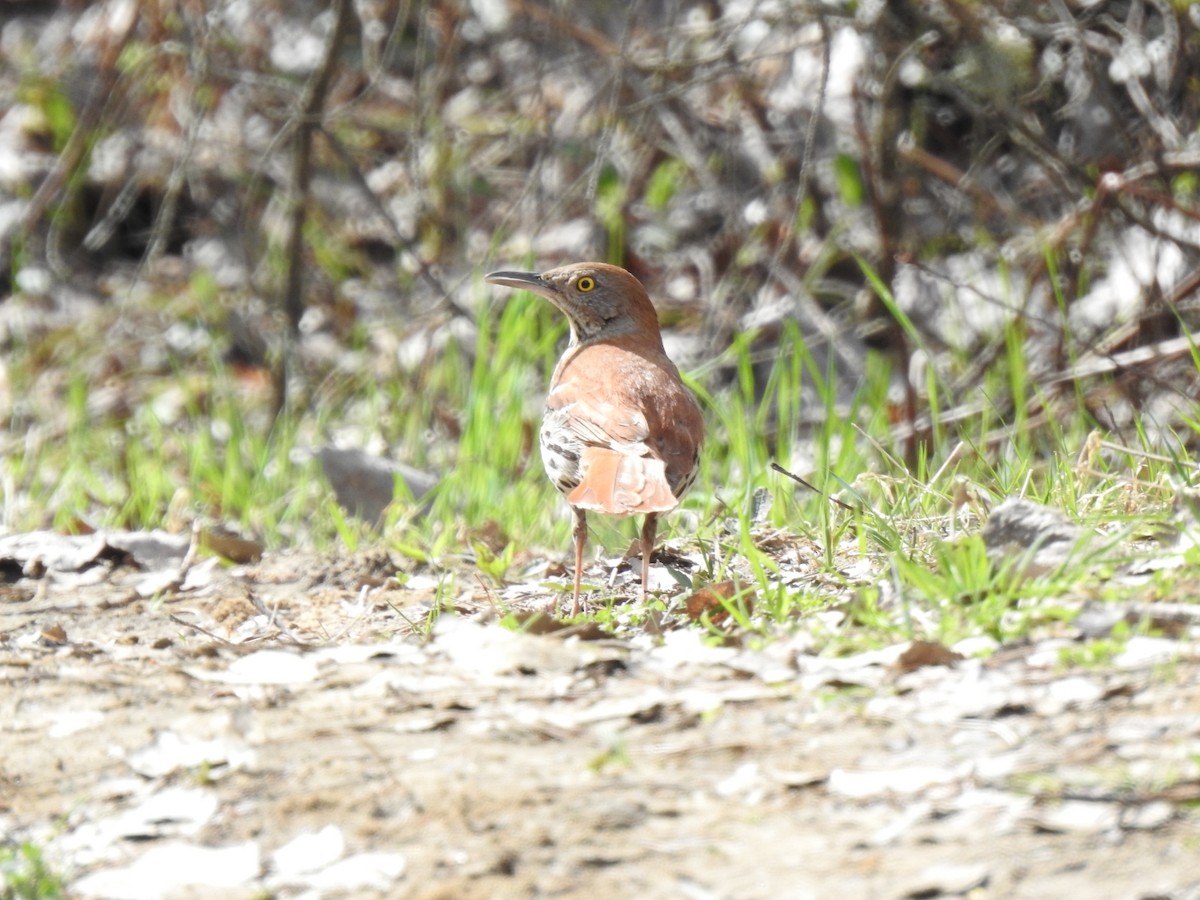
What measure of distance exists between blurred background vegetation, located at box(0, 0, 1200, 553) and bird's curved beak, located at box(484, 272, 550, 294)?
0.77 metres

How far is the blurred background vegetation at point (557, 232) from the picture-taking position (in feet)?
22.2

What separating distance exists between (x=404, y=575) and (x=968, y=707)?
231 cm

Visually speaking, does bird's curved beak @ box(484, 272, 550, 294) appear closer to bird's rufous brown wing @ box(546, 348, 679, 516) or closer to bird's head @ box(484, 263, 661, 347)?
bird's head @ box(484, 263, 661, 347)

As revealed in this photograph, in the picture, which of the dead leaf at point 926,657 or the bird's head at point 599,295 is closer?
the dead leaf at point 926,657

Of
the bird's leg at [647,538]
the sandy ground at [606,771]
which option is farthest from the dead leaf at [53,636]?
the bird's leg at [647,538]

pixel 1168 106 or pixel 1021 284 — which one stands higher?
pixel 1168 106

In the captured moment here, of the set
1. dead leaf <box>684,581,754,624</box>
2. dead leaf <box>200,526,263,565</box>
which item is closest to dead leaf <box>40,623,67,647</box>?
dead leaf <box>200,526,263,565</box>

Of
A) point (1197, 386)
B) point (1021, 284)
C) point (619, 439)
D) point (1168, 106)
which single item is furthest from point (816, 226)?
point (619, 439)

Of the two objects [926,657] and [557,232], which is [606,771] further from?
[557,232]

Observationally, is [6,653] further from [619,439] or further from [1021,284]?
[1021,284]

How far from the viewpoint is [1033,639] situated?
10.7 ft

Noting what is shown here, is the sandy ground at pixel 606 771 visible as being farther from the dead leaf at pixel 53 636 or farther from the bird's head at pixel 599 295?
the bird's head at pixel 599 295

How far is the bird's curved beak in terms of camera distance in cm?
567

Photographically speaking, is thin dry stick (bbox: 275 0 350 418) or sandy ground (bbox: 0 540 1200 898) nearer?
sandy ground (bbox: 0 540 1200 898)
